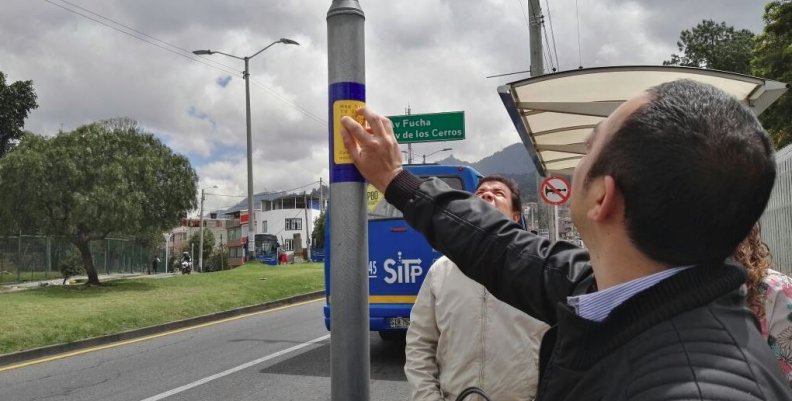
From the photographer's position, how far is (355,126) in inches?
60.2

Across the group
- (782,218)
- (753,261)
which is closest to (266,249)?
(782,218)

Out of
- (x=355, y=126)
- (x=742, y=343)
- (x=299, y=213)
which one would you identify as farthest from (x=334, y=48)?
(x=299, y=213)

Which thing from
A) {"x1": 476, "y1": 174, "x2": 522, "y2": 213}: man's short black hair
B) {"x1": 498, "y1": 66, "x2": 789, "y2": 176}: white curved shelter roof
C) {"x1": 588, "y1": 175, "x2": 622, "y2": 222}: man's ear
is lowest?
{"x1": 588, "y1": 175, "x2": 622, "y2": 222}: man's ear

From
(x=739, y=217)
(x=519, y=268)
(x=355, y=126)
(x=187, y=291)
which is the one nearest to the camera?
(x=739, y=217)

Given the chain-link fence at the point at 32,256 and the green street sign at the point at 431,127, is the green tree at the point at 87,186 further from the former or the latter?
the green street sign at the point at 431,127

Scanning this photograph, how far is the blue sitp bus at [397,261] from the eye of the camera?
7.61 meters

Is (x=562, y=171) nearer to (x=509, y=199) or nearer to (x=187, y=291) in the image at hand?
(x=509, y=199)

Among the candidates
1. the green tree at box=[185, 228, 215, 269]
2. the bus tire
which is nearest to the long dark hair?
the bus tire

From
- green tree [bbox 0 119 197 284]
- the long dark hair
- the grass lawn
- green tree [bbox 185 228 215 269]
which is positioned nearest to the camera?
the long dark hair

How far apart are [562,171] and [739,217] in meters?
12.0

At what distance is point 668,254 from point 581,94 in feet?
21.3

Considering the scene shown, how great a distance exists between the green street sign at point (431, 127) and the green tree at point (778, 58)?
40.8 ft

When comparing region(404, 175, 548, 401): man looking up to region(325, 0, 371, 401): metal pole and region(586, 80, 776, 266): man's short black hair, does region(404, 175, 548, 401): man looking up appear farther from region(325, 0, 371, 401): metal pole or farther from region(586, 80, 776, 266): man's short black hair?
region(586, 80, 776, 266): man's short black hair

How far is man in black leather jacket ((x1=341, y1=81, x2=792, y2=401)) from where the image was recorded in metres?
0.88
